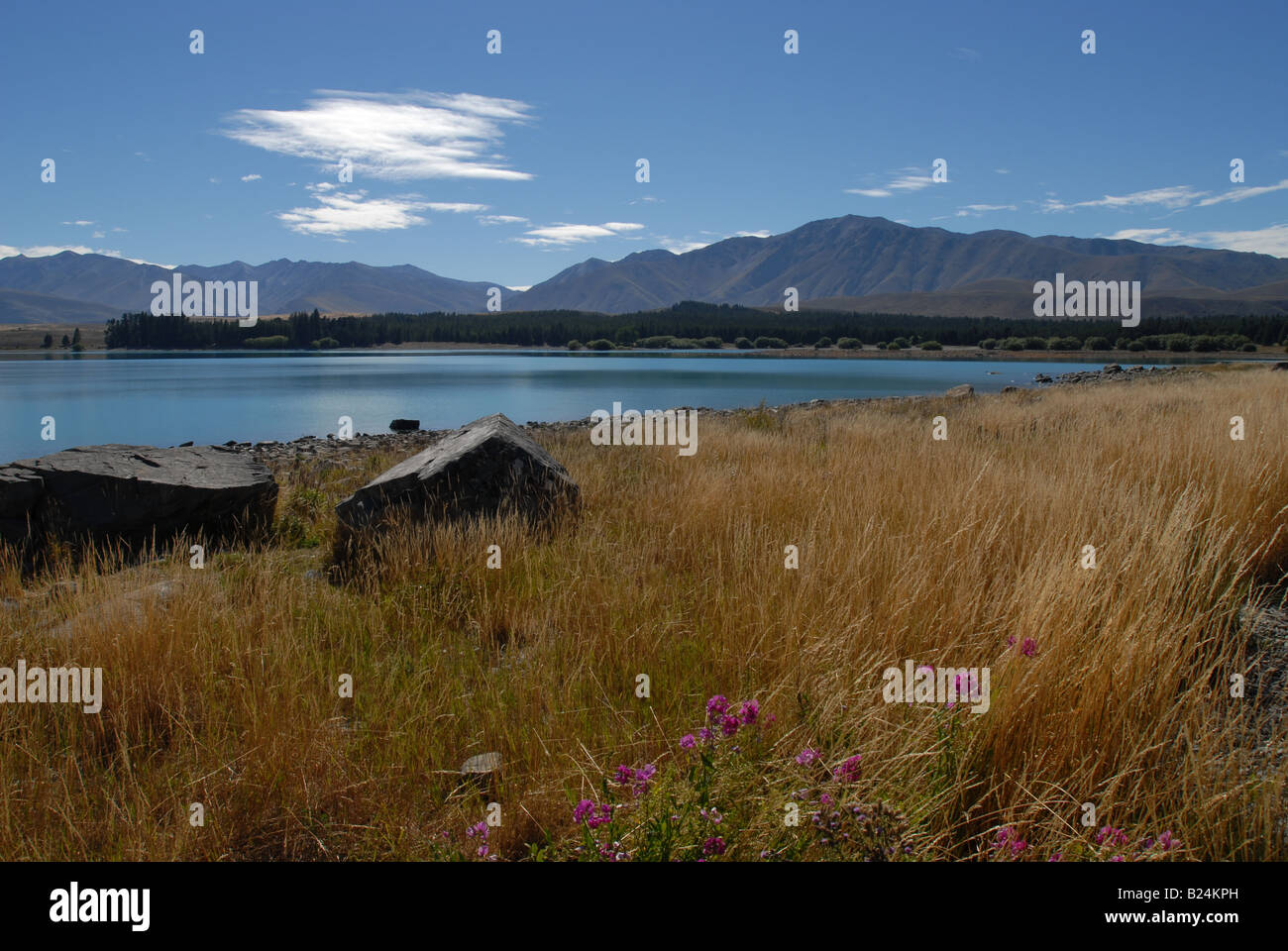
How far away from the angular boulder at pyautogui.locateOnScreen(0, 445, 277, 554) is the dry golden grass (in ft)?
2.87

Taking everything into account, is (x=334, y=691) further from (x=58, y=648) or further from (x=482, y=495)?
(x=482, y=495)

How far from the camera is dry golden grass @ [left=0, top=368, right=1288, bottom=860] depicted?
2576 millimetres

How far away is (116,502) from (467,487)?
10.4 ft

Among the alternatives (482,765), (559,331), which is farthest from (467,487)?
(559,331)

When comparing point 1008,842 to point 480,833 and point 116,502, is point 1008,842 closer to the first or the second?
point 480,833

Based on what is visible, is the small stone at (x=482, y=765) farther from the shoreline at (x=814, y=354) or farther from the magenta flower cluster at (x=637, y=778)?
the shoreline at (x=814, y=354)

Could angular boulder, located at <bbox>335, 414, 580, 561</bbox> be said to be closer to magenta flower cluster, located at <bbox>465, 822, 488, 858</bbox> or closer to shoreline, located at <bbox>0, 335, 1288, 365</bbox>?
magenta flower cluster, located at <bbox>465, 822, 488, 858</bbox>

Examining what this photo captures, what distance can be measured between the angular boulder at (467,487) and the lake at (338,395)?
17.8m

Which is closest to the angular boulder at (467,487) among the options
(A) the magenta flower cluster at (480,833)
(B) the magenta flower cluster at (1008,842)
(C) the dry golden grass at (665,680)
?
(C) the dry golden grass at (665,680)

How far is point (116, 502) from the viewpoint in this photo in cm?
670

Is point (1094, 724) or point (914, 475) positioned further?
point (914, 475)
